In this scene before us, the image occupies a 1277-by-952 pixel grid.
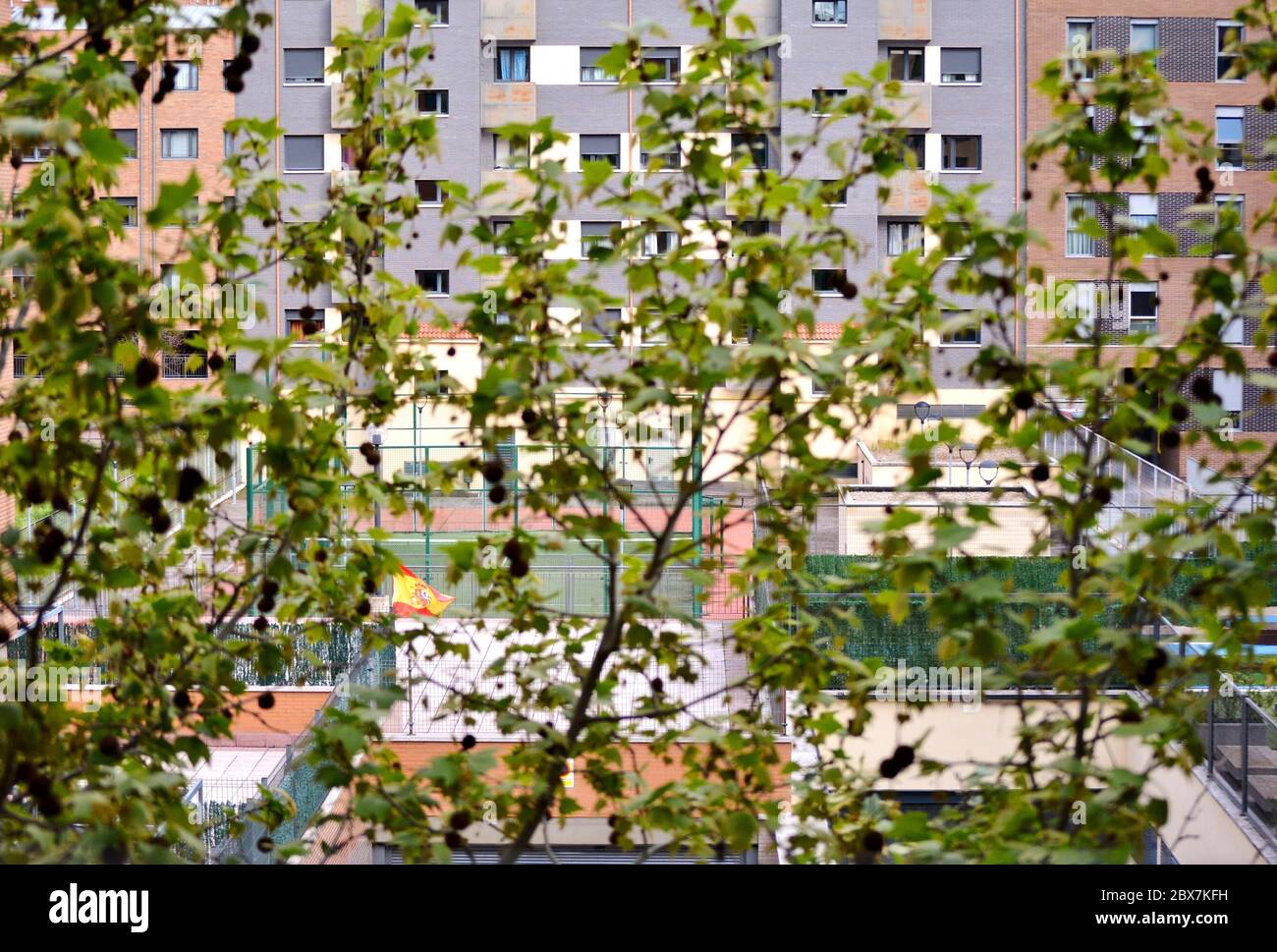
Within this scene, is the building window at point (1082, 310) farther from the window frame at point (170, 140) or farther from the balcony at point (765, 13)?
the window frame at point (170, 140)

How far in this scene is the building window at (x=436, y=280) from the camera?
24.7 metres

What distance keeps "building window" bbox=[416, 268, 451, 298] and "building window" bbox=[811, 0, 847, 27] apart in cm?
Result: 768

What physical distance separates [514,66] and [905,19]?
6.50 m

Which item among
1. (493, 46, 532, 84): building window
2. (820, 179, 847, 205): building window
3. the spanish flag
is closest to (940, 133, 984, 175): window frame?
Answer: (493, 46, 532, 84): building window

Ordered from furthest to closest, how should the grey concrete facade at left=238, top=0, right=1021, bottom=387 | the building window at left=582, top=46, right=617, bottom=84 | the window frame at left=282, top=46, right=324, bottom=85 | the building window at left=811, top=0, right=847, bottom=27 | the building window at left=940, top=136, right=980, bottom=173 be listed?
the building window at left=940, top=136, right=980, bottom=173, the building window at left=582, top=46, right=617, bottom=84, the building window at left=811, top=0, right=847, bottom=27, the window frame at left=282, top=46, right=324, bottom=85, the grey concrete facade at left=238, top=0, right=1021, bottom=387

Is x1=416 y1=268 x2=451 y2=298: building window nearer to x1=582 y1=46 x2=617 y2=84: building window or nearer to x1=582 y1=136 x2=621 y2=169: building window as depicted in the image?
x1=582 y1=136 x2=621 y2=169: building window

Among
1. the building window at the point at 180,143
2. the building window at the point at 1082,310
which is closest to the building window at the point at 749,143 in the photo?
the building window at the point at 1082,310

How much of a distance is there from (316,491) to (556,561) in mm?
17549

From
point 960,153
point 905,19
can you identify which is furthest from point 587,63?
point 960,153

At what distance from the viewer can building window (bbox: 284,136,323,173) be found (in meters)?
23.6

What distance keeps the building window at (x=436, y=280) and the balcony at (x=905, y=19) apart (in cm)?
856

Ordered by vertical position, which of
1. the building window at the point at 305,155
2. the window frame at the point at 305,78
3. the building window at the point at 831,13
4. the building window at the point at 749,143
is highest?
the building window at the point at 831,13
